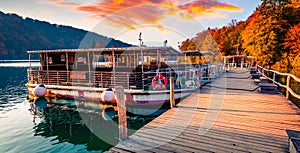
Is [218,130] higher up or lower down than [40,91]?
higher up

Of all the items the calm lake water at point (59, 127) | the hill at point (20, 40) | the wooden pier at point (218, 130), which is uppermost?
the hill at point (20, 40)

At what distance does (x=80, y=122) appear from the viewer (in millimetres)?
9227

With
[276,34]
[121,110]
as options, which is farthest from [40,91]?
[276,34]

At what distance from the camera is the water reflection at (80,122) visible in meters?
7.33

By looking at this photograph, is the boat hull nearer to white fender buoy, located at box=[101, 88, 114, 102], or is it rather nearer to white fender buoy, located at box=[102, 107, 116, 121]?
white fender buoy, located at box=[101, 88, 114, 102]

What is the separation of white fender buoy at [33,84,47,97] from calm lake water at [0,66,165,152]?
78 cm

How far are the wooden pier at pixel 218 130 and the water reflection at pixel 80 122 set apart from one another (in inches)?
141

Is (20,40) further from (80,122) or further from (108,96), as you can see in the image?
(80,122)

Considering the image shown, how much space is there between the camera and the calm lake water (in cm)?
689

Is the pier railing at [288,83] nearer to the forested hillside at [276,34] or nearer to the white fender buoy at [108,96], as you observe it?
the white fender buoy at [108,96]

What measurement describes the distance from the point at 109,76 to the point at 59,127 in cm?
436

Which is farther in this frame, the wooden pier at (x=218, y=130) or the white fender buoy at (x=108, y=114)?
the white fender buoy at (x=108, y=114)

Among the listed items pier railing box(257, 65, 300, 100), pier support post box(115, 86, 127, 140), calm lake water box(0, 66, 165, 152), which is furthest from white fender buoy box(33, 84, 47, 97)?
pier railing box(257, 65, 300, 100)

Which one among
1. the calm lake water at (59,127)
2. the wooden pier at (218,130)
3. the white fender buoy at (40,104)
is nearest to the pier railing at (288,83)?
the wooden pier at (218,130)
